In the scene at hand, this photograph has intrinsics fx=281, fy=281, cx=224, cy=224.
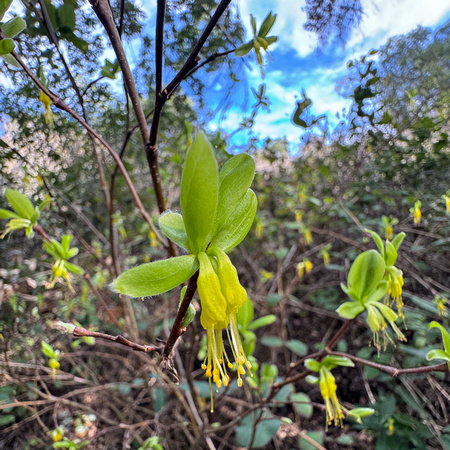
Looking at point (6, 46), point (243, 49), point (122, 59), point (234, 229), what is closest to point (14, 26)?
point (6, 46)

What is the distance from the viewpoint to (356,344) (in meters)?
1.66

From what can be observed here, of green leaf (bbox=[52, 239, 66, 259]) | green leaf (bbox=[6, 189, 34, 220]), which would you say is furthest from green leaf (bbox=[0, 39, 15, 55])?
green leaf (bbox=[52, 239, 66, 259])

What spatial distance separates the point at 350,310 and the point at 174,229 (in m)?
0.51

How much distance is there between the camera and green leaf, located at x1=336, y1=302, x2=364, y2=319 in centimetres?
66

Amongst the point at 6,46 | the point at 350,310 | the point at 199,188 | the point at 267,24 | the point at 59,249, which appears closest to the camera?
the point at 199,188

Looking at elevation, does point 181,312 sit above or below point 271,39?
below

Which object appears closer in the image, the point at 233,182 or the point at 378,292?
the point at 233,182

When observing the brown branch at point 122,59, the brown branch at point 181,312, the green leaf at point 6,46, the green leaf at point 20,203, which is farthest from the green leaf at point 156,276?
the green leaf at point 20,203

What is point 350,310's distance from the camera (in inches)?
26.5

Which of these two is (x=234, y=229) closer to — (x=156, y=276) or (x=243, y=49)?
(x=156, y=276)

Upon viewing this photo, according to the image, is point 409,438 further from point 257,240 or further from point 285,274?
point 257,240

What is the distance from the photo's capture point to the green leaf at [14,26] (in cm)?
48

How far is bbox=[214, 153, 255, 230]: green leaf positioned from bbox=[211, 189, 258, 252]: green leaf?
0.06ft

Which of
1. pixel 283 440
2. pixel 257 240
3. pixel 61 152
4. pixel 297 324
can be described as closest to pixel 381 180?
pixel 257 240
